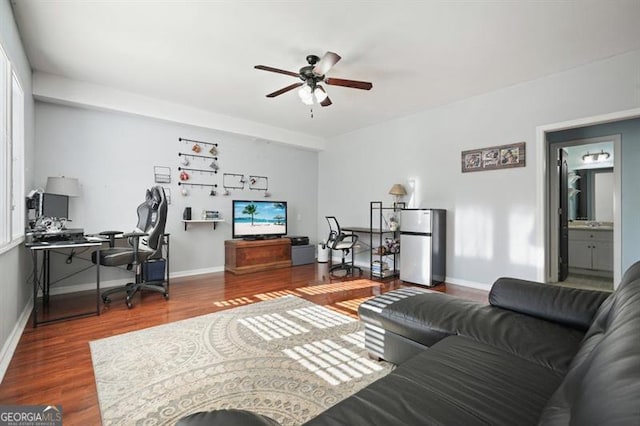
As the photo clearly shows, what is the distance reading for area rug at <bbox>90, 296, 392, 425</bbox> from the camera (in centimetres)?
162

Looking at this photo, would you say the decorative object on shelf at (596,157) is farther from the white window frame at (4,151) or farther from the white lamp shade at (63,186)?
the white lamp shade at (63,186)

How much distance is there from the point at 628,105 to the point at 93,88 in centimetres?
614

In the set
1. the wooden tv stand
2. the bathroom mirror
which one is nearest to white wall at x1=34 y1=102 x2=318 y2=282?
the wooden tv stand

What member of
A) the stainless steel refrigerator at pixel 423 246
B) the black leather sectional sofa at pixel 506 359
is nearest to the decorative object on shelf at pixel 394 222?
the stainless steel refrigerator at pixel 423 246

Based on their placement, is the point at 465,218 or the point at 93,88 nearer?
the point at 93,88

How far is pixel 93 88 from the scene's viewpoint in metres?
3.81

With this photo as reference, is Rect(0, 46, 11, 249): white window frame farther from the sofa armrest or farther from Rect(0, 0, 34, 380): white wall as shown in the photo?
the sofa armrest

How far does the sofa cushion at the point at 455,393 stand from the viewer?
94 centimetres

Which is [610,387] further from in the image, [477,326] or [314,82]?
[314,82]

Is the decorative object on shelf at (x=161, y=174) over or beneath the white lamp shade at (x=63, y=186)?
over

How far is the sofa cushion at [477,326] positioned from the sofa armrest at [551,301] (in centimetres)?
5

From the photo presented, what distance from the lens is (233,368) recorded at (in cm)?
200

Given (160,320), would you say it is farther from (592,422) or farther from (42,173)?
(592,422)

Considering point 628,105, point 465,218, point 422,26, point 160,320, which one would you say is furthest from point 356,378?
point 628,105
